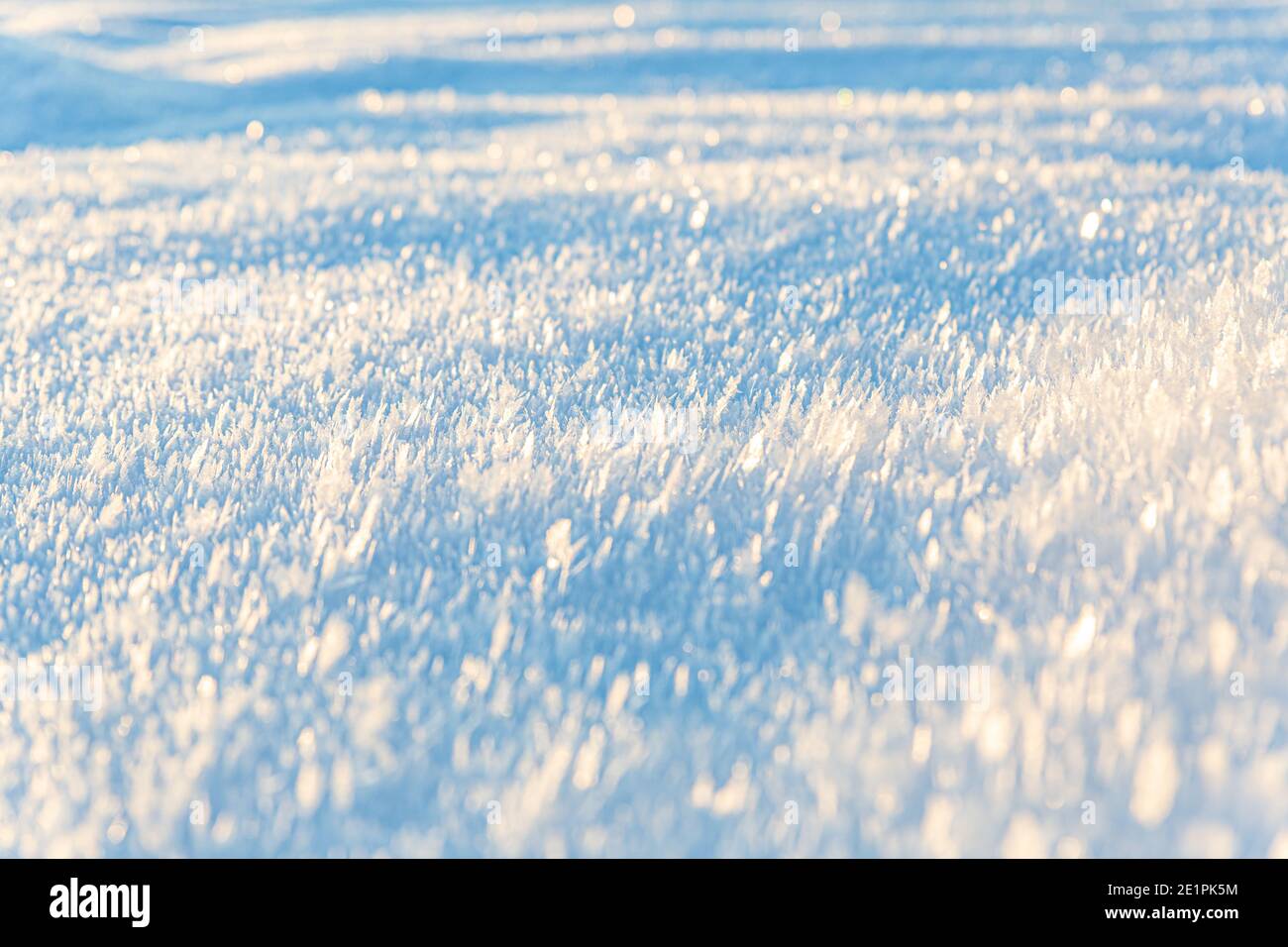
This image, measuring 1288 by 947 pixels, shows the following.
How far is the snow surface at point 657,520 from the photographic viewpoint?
2.92 m

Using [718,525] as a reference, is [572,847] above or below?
below

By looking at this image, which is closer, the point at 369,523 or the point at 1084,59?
the point at 369,523

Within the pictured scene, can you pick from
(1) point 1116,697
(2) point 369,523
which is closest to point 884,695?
(1) point 1116,697

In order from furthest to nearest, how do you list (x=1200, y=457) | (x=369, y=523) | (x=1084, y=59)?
(x=1084, y=59) → (x=369, y=523) → (x=1200, y=457)

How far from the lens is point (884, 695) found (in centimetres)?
321

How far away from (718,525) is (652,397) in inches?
52.6

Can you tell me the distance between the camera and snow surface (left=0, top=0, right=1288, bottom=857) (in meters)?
2.92

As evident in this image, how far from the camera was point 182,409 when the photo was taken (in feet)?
17.7

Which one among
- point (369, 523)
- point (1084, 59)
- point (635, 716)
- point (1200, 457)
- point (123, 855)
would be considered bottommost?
point (123, 855)

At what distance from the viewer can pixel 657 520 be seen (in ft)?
13.1

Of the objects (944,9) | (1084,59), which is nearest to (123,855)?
(1084,59)

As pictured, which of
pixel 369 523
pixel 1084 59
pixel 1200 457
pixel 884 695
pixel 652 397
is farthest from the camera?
pixel 1084 59

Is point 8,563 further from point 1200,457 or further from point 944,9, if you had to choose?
point 944,9

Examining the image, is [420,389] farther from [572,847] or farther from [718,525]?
[572,847]
